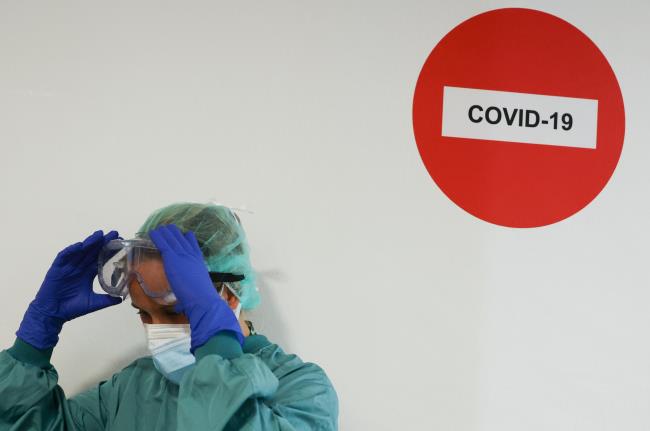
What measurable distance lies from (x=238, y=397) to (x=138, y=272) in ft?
0.91

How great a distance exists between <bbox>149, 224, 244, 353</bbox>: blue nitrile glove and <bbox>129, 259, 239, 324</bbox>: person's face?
0.14 ft

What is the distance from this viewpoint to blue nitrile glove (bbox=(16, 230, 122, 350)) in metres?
1.23

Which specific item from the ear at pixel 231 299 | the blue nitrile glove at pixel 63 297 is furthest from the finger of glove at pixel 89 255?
the ear at pixel 231 299

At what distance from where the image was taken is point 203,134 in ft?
4.83

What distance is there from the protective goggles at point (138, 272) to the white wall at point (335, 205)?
24cm

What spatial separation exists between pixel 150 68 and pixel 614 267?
3.40ft

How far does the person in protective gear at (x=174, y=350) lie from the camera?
1.02 m

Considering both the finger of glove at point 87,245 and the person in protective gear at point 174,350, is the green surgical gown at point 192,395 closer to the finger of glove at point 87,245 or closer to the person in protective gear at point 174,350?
the person in protective gear at point 174,350

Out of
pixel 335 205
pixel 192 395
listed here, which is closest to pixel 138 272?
pixel 192 395

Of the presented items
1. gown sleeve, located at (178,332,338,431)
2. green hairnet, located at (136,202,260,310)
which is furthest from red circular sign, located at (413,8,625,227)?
gown sleeve, located at (178,332,338,431)

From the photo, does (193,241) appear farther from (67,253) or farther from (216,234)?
(67,253)

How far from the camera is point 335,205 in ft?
4.98

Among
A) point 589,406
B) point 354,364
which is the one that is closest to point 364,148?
point 354,364

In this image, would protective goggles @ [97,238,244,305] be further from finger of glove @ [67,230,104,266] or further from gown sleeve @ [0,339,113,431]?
gown sleeve @ [0,339,113,431]
